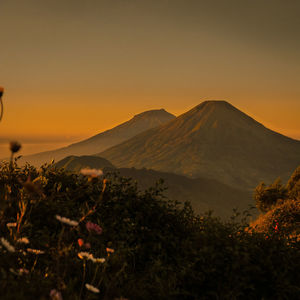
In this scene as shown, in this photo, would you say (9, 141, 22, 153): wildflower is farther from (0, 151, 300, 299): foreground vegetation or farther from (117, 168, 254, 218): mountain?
(117, 168, 254, 218): mountain

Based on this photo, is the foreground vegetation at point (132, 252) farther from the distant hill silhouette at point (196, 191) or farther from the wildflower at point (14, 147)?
the distant hill silhouette at point (196, 191)

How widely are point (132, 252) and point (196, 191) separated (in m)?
132

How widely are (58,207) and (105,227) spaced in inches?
30.0

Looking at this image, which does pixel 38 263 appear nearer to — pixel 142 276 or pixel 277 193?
pixel 142 276

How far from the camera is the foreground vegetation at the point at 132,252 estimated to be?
3727 mm

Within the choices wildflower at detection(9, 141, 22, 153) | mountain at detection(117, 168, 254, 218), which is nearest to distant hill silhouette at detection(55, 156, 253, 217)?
mountain at detection(117, 168, 254, 218)

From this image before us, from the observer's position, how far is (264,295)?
438 centimetres

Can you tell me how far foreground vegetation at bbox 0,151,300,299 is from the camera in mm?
3727

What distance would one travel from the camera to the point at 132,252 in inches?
184

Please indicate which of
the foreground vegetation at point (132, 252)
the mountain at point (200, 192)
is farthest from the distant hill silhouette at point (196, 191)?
the foreground vegetation at point (132, 252)

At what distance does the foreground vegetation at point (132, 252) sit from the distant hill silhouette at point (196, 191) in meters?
107

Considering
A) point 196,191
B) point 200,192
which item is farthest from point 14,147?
point 200,192

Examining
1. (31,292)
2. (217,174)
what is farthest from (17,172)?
(217,174)

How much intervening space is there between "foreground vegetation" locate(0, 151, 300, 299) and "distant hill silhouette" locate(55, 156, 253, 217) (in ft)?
351
